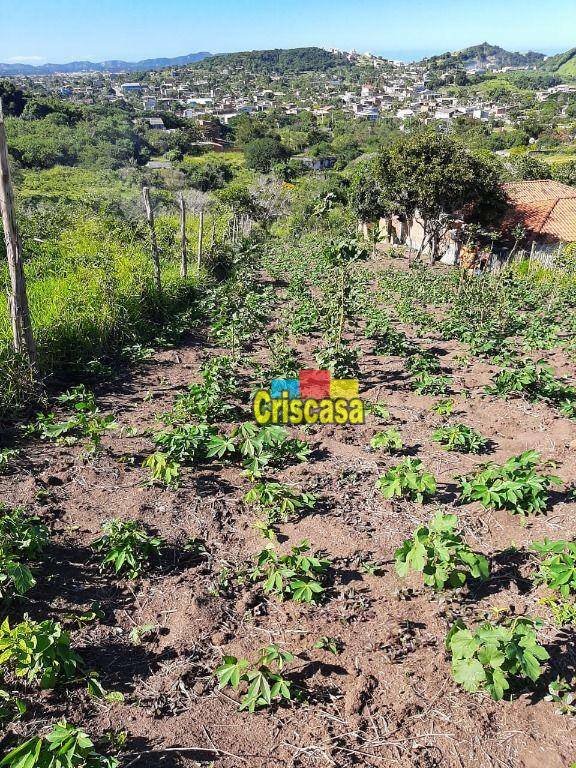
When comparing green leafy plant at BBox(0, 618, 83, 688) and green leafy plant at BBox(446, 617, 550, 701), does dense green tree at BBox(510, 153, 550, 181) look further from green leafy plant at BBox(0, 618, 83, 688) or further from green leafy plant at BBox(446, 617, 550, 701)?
green leafy plant at BBox(0, 618, 83, 688)

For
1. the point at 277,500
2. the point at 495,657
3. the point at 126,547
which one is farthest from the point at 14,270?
the point at 495,657

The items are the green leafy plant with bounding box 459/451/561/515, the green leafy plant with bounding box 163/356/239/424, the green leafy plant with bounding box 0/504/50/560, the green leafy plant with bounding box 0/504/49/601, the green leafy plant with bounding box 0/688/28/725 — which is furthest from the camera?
the green leafy plant with bounding box 163/356/239/424

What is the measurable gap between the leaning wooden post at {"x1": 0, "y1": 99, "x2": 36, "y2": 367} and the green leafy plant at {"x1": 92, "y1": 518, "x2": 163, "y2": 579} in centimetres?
273

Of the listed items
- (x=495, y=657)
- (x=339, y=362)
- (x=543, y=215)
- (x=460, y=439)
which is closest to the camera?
(x=495, y=657)

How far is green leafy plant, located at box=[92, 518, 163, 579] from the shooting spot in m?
3.33

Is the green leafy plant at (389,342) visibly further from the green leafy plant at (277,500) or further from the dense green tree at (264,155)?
the dense green tree at (264,155)

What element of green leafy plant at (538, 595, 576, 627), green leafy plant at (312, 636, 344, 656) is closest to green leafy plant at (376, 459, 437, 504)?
green leafy plant at (538, 595, 576, 627)

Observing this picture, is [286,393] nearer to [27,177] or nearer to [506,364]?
[506,364]

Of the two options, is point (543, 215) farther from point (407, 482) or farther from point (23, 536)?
point (23, 536)

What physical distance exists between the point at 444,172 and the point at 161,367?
12.6 m

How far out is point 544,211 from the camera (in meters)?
19.2

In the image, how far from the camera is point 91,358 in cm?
679

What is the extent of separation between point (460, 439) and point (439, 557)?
2035mm

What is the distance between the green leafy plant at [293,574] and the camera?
3.08 metres
